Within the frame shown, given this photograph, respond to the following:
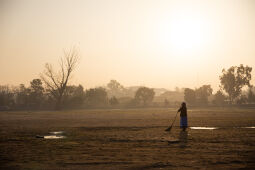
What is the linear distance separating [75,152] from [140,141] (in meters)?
4.24

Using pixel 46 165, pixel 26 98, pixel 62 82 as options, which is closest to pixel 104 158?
pixel 46 165

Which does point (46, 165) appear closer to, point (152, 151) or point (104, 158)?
point (104, 158)

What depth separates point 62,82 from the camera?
78688mm

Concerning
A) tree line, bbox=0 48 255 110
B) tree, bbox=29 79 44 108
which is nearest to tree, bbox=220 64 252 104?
tree line, bbox=0 48 255 110

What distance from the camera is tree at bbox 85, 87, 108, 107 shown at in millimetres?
94238

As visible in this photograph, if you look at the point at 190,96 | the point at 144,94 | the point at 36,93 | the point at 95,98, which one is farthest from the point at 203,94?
the point at 36,93

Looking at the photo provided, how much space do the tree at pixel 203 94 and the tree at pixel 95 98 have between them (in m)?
25.1

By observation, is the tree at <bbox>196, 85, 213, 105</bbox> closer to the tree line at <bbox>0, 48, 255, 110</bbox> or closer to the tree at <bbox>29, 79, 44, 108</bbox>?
the tree line at <bbox>0, 48, 255, 110</bbox>

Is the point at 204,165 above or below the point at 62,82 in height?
below

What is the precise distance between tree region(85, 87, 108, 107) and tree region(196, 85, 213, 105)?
2505 cm

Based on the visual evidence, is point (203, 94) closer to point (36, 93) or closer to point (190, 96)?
point (190, 96)

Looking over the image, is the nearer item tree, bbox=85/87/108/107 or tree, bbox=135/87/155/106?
tree, bbox=85/87/108/107

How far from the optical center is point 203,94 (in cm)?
10525

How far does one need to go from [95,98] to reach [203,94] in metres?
30.4
